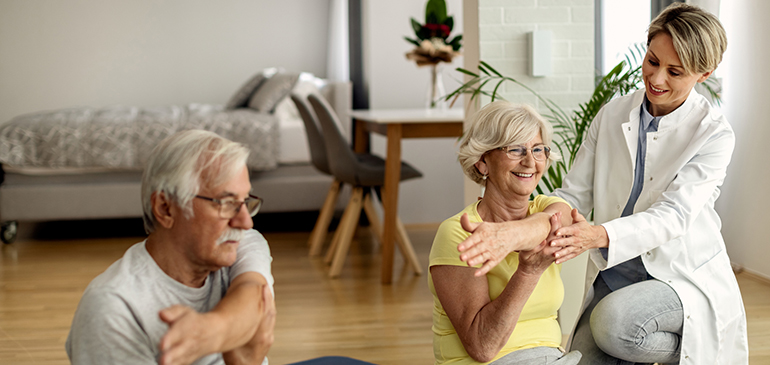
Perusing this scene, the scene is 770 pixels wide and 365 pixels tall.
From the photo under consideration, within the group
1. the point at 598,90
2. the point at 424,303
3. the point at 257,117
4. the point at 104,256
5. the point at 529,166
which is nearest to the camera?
the point at 529,166

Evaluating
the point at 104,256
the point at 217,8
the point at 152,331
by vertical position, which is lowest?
the point at 104,256

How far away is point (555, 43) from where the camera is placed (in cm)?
250

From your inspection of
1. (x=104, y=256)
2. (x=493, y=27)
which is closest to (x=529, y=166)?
(x=493, y=27)

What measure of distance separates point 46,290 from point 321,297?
4.48 ft

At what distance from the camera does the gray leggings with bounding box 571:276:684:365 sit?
4.50ft

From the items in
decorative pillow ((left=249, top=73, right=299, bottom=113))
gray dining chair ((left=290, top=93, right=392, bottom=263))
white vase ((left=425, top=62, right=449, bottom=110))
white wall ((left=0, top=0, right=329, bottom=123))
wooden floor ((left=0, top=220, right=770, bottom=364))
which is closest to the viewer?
wooden floor ((left=0, top=220, right=770, bottom=364))

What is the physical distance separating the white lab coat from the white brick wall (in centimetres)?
98

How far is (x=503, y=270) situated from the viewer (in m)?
1.25

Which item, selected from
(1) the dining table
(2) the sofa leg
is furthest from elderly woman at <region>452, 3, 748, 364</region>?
(2) the sofa leg

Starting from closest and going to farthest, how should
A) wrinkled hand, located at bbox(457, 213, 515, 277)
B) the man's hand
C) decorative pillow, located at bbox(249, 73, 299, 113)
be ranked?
1. the man's hand
2. wrinkled hand, located at bbox(457, 213, 515, 277)
3. decorative pillow, located at bbox(249, 73, 299, 113)

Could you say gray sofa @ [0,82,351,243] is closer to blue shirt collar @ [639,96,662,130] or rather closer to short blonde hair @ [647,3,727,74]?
blue shirt collar @ [639,96,662,130]

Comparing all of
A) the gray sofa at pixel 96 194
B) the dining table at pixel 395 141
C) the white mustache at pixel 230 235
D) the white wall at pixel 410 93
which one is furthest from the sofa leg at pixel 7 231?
the white mustache at pixel 230 235

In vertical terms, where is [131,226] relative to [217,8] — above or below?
below

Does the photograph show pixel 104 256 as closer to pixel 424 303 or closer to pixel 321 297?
pixel 321 297
